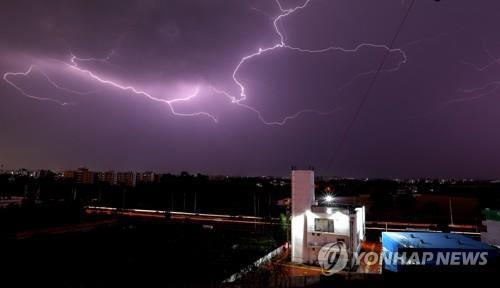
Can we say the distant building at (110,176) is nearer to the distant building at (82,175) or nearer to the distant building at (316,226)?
the distant building at (82,175)

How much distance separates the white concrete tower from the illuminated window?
0.57 meters

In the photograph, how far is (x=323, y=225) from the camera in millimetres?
16766

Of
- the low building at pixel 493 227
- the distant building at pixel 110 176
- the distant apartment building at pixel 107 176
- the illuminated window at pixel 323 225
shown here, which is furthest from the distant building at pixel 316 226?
the distant building at pixel 110 176

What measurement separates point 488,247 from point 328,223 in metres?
6.58

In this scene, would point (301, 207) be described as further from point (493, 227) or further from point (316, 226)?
point (493, 227)

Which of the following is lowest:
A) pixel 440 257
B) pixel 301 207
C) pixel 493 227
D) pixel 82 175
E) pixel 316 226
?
pixel 440 257

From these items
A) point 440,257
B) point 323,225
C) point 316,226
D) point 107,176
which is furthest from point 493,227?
point 107,176

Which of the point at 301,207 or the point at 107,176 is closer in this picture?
the point at 301,207

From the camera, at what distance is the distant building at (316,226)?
16.5m

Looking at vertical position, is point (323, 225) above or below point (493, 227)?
below

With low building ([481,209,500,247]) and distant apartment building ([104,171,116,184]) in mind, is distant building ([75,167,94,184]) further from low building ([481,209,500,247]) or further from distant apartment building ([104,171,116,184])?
low building ([481,209,500,247])

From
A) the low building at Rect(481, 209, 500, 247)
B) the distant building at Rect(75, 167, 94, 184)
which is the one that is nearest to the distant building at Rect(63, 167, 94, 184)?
the distant building at Rect(75, 167, 94, 184)

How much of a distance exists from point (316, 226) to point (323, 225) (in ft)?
1.09

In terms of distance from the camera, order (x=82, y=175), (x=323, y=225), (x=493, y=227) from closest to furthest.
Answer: (x=493, y=227) < (x=323, y=225) < (x=82, y=175)
